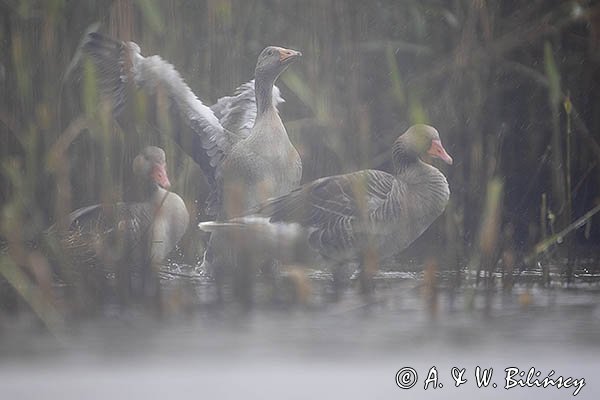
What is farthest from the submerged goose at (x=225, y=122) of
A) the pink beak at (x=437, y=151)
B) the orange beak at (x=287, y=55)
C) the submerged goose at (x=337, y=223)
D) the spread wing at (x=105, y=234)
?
the pink beak at (x=437, y=151)

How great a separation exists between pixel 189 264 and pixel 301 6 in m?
1.13

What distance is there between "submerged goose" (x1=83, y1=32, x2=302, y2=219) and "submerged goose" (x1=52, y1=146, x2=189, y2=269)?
0.47 feet

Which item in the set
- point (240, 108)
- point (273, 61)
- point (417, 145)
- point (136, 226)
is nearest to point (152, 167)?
point (136, 226)

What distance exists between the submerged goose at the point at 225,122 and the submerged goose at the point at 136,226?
0.14 meters

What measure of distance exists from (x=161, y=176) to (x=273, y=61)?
0.64 metres

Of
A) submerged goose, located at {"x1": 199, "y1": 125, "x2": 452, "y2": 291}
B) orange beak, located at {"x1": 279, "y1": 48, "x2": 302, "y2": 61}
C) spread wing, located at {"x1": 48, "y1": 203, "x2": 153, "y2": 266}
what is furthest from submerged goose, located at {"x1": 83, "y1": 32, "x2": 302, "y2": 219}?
spread wing, located at {"x1": 48, "y1": 203, "x2": 153, "y2": 266}

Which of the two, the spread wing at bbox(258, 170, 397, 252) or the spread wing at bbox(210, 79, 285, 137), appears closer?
the spread wing at bbox(258, 170, 397, 252)

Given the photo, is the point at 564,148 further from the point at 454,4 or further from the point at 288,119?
the point at 288,119

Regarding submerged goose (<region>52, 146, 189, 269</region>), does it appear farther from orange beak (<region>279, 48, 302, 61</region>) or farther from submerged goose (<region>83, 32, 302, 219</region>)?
orange beak (<region>279, 48, 302, 61</region>)

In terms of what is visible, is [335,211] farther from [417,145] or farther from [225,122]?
[225,122]

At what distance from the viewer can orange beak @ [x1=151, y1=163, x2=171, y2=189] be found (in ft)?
14.0

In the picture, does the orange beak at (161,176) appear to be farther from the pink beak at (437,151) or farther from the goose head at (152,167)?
the pink beak at (437,151)

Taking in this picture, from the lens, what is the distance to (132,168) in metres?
4.27

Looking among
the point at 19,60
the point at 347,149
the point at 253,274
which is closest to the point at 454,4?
the point at 347,149
